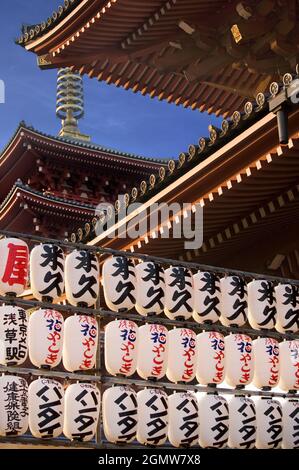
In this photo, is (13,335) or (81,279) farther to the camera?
(81,279)

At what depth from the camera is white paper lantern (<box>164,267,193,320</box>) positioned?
10.7 meters

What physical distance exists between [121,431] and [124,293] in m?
1.73

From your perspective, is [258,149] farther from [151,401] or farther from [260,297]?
[151,401]

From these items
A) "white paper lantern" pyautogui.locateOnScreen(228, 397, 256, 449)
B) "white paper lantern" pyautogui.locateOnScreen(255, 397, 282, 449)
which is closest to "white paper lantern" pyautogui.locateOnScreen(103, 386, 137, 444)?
"white paper lantern" pyautogui.locateOnScreen(228, 397, 256, 449)

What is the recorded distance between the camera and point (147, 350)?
33.5 ft

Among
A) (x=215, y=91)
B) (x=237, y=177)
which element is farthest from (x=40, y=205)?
(x=237, y=177)

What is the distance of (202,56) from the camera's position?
15.4 meters

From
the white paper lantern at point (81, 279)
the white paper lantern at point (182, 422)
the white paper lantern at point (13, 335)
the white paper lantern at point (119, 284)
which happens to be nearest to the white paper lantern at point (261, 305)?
the white paper lantern at point (182, 422)

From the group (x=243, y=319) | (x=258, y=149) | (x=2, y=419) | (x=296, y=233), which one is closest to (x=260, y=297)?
(x=243, y=319)

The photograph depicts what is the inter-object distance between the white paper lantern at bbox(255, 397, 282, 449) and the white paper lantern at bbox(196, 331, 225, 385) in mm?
650

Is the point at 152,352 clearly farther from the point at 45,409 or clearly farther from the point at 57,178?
the point at 57,178

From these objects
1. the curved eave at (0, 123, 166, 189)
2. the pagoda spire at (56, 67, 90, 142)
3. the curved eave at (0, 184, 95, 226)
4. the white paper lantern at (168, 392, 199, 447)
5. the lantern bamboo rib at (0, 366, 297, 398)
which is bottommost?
the white paper lantern at (168, 392, 199, 447)

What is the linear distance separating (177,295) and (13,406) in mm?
2721

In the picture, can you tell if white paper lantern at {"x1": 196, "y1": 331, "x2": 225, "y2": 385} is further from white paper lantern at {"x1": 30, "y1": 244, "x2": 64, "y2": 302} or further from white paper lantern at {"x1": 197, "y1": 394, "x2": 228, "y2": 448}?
white paper lantern at {"x1": 30, "y1": 244, "x2": 64, "y2": 302}
